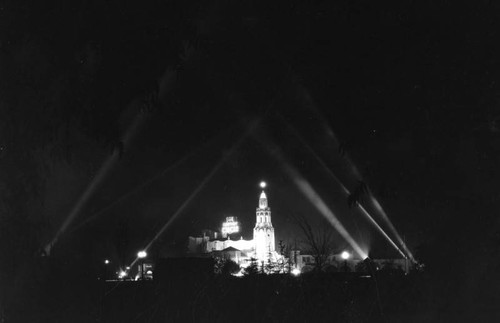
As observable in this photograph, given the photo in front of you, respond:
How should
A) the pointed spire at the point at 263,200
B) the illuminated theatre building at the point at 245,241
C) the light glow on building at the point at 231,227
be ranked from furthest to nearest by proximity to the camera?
the light glow on building at the point at 231,227
the pointed spire at the point at 263,200
the illuminated theatre building at the point at 245,241

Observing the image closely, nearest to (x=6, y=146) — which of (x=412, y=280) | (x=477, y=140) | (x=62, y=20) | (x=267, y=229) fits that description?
(x=62, y=20)

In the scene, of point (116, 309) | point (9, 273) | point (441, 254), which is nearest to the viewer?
point (9, 273)

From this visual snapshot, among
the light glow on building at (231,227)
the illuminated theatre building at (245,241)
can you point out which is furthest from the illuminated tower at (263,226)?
the light glow on building at (231,227)

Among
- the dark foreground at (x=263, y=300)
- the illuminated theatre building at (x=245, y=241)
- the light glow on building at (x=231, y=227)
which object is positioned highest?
the light glow on building at (x=231, y=227)

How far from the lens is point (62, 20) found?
6.14 m

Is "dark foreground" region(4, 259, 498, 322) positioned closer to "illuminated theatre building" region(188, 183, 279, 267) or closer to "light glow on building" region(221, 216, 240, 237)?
"illuminated theatre building" region(188, 183, 279, 267)

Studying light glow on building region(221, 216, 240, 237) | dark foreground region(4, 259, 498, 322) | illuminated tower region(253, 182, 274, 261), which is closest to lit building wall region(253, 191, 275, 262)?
illuminated tower region(253, 182, 274, 261)

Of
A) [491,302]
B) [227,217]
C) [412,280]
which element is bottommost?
[491,302]

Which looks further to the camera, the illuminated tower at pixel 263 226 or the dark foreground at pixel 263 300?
the illuminated tower at pixel 263 226

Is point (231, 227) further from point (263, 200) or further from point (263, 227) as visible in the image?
point (263, 227)

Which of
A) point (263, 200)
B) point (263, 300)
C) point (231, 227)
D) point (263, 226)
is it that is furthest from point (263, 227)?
point (263, 300)

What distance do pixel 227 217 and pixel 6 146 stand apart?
131114 millimetres

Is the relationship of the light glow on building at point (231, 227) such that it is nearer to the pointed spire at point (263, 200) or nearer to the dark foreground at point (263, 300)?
the pointed spire at point (263, 200)

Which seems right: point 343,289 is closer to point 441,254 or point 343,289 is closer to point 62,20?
point 441,254
